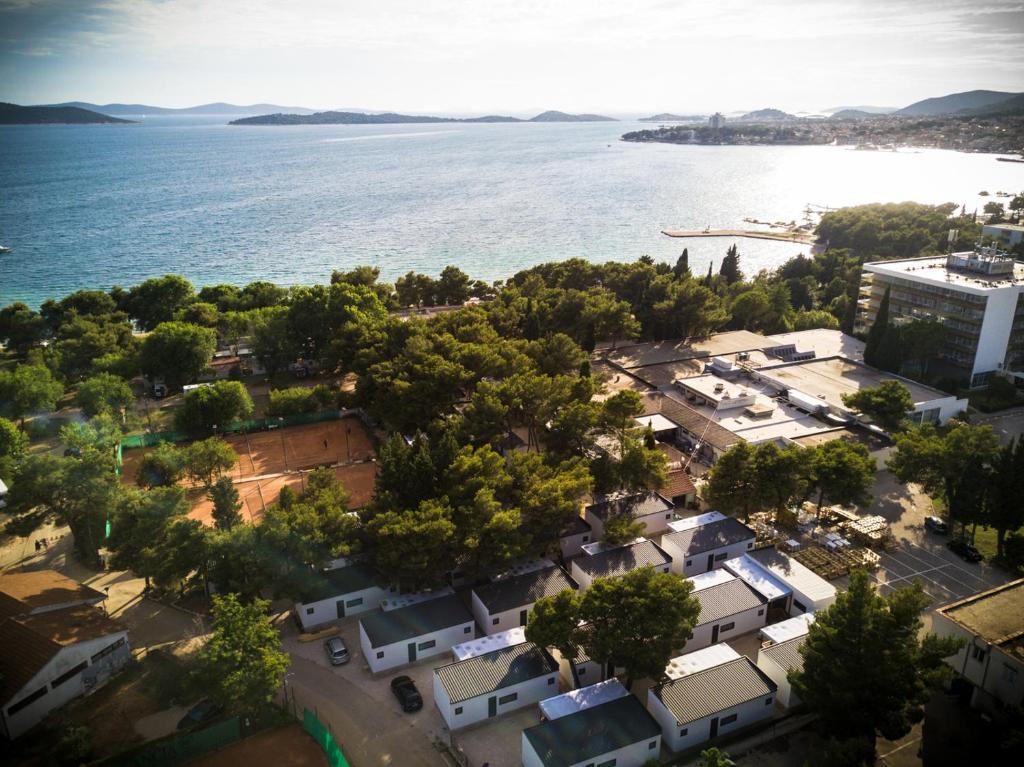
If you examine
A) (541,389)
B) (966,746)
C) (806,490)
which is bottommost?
(966,746)

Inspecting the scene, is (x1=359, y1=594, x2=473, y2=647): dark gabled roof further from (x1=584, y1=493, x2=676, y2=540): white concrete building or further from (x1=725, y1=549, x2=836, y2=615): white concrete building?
(x1=725, y1=549, x2=836, y2=615): white concrete building

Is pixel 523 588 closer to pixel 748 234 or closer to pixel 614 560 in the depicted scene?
pixel 614 560

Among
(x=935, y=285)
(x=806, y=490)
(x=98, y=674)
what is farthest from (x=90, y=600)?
(x=935, y=285)

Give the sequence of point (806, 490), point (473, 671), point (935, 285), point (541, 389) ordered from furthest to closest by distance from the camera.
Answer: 1. point (935, 285)
2. point (541, 389)
3. point (806, 490)
4. point (473, 671)

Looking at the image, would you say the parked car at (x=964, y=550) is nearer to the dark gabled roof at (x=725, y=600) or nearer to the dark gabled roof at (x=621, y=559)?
the dark gabled roof at (x=725, y=600)

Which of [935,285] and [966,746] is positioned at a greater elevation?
[935,285]

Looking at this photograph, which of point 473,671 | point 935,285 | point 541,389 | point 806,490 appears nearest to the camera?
point 473,671

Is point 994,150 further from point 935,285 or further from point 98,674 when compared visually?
point 98,674

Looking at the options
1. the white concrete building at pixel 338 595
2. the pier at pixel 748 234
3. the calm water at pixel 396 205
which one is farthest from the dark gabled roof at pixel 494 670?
the pier at pixel 748 234
